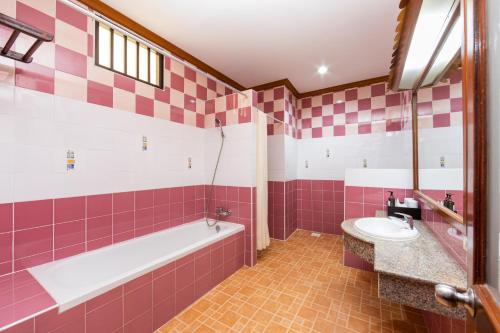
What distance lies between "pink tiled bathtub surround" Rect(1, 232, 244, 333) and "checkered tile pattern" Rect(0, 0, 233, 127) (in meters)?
1.44

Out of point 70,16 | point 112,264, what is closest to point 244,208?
point 112,264

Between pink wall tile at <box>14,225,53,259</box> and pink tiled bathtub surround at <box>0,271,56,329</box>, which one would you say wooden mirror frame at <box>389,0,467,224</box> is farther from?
pink wall tile at <box>14,225,53,259</box>

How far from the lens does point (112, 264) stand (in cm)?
174

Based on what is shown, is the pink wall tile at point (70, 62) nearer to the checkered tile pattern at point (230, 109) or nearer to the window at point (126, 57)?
the window at point (126, 57)

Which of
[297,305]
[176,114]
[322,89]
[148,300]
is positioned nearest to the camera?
[148,300]

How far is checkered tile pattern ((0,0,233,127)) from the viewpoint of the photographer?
4.56 feet

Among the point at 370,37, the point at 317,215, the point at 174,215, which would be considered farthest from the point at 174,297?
the point at 370,37

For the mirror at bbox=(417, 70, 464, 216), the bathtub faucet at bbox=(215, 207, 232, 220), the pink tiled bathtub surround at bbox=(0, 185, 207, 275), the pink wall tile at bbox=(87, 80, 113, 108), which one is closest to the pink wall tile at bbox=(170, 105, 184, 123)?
the pink wall tile at bbox=(87, 80, 113, 108)

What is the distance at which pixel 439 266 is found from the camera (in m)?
0.96

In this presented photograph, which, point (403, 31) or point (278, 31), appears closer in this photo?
point (403, 31)

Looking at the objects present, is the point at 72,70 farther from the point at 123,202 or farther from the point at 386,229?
the point at 386,229

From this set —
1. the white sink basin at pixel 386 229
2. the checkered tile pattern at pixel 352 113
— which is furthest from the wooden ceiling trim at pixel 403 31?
the checkered tile pattern at pixel 352 113

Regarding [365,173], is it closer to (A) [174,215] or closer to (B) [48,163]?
(A) [174,215]

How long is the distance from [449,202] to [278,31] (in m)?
1.98
